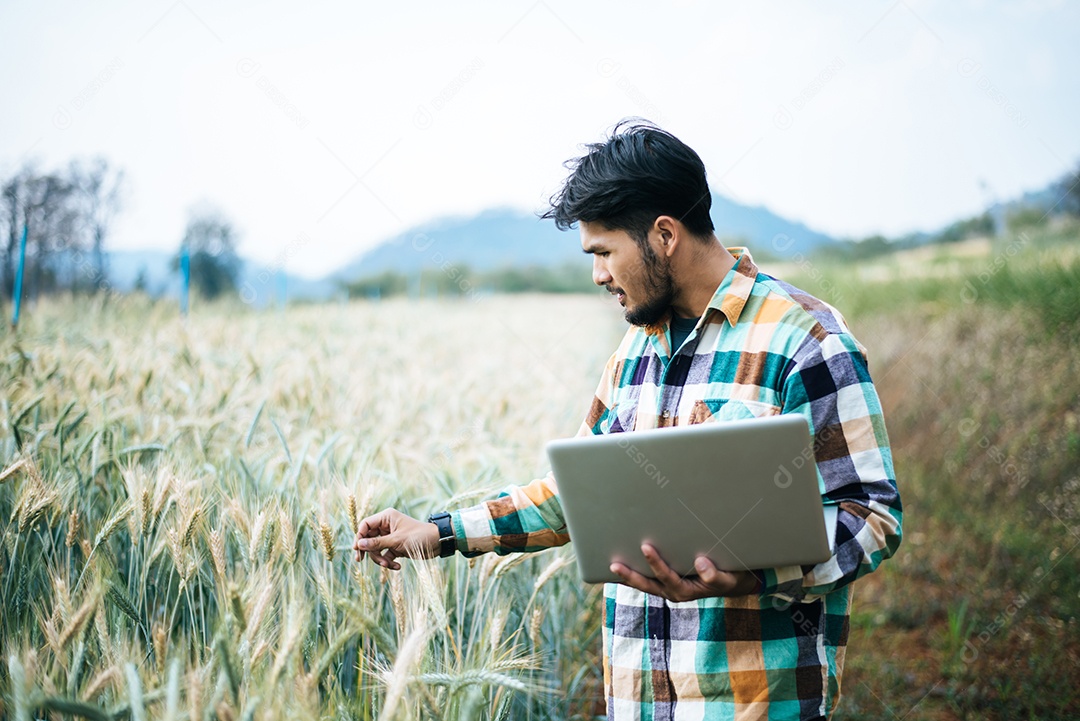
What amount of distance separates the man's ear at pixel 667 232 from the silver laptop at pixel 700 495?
0.51 meters

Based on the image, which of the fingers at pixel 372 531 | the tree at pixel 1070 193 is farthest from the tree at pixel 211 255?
the tree at pixel 1070 193

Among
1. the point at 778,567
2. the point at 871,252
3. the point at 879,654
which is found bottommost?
the point at 879,654

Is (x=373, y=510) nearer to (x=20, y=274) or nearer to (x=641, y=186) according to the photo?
(x=641, y=186)

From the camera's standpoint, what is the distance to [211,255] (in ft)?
15.7

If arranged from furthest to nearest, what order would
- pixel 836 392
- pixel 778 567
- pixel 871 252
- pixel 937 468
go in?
pixel 871 252
pixel 937 468
pixel 836 392
pixel 778 567

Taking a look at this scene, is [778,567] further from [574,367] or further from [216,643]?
[574,367]

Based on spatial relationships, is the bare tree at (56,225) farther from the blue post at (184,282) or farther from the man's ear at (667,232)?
the man's ear at (667,232)

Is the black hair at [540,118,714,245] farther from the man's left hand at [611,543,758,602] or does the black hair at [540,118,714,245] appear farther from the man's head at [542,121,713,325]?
the man's left hand at [611,543,758,602]

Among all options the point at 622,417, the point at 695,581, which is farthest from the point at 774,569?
the point at 622,417

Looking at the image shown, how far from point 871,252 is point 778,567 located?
459 inches

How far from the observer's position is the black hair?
61.1 inches

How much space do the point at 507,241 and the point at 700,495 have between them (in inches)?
745

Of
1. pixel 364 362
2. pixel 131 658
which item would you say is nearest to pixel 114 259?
pixel 364 362

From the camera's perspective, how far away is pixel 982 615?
148 inches
